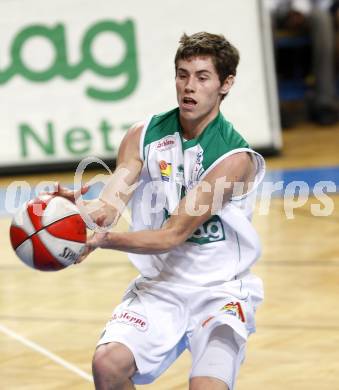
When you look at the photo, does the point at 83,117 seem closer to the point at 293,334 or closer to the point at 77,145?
the point at 77,145

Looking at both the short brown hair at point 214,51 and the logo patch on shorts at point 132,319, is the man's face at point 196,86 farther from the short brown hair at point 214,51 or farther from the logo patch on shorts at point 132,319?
the logo patch on shorts at point 132,319

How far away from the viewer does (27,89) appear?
11.6 meters

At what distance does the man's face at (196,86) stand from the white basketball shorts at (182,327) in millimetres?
799

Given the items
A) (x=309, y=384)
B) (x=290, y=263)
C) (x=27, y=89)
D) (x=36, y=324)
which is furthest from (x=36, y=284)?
(x=27, y=89)

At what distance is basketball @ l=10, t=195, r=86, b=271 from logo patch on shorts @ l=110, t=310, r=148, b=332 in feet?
1.72

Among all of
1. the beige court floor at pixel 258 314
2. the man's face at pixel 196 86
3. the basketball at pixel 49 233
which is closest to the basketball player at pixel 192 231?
the man's face at pixel 196 86

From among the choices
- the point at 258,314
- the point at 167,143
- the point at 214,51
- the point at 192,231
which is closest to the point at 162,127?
the point at 167,143

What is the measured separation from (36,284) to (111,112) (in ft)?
13.4

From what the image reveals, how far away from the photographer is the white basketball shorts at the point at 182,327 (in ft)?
15.0

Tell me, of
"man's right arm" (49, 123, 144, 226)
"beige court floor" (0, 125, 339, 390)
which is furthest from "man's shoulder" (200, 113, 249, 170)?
"beige court floor" (0, 125, 339, 390)

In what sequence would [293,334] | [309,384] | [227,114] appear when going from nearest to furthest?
[309,384] → [293,334] → [227,114]

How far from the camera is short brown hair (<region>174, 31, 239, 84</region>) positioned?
15.3ft

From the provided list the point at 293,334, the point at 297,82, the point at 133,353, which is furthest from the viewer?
the point at 297,82

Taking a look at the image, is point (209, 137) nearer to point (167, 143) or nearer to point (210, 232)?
point (167, 143)
